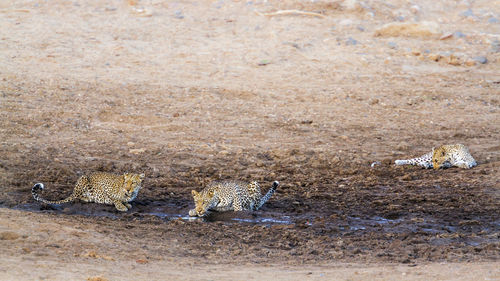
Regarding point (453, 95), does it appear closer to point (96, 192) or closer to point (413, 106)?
point (413, 106)

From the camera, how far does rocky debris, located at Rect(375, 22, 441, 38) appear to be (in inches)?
718

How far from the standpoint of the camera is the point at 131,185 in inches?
390

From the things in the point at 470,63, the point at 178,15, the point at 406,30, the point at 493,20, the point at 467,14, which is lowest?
the point at 470,63

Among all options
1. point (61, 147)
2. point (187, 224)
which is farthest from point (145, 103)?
point (187, 224)

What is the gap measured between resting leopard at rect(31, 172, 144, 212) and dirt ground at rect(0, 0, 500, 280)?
176 mm

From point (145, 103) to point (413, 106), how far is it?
5017mm

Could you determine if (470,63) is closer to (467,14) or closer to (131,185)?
(467,14)

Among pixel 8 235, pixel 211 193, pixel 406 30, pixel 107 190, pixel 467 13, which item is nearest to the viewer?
pixel 8 235

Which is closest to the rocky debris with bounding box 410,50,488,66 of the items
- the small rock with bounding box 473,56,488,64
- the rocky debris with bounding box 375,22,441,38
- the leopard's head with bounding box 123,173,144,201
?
the small rock with bounding box 473,56,488,64

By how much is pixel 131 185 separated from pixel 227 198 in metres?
1.18

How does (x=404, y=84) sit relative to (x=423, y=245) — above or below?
below

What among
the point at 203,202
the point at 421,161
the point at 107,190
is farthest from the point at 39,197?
the point at 421,161

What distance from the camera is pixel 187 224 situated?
9328 millimetres

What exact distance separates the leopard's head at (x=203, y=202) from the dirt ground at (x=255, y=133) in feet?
0.42
